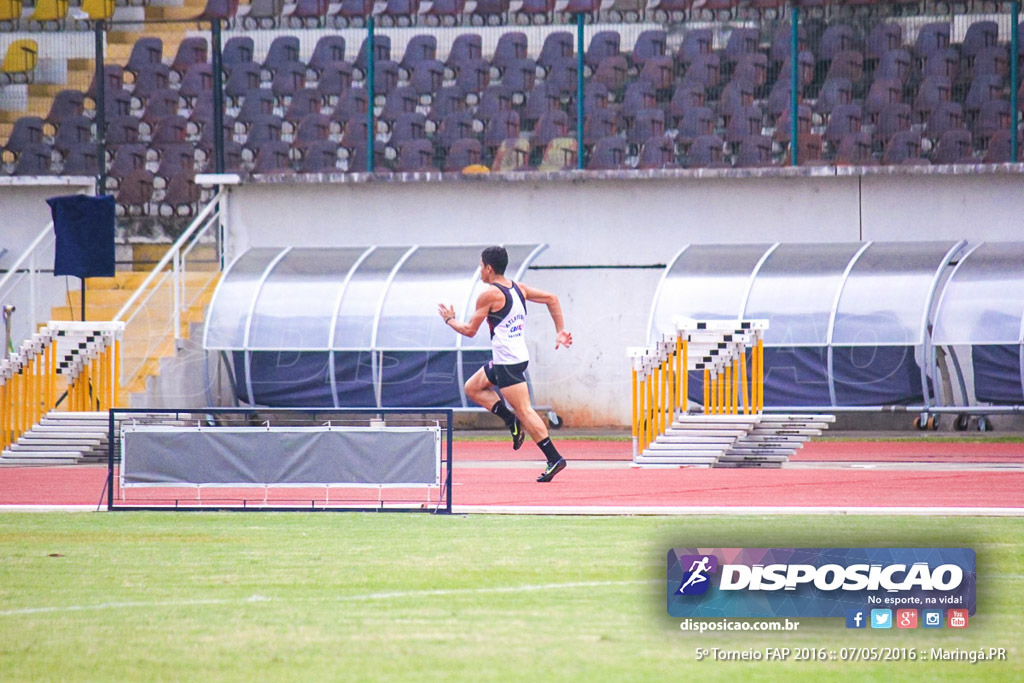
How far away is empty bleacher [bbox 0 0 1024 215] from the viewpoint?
29.4 m

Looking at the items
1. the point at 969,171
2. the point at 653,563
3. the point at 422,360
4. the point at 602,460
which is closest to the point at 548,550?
the point at 653,563

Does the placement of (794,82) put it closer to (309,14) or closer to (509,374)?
(309,14)

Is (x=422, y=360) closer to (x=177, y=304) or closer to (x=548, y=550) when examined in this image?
(x=177, y=304)

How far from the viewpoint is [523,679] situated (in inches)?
263

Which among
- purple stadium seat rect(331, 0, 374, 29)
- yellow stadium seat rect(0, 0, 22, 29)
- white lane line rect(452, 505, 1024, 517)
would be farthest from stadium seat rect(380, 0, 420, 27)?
white lane line rect(452, 505, 1024, 517)

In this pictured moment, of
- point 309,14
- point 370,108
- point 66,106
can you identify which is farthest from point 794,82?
point 66,106

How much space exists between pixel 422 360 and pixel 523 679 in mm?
21506

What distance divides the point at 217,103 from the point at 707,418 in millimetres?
14744

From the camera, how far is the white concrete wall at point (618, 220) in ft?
93.6

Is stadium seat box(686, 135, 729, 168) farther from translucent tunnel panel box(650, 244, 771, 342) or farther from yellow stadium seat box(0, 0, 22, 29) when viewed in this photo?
yellow stadium seat box(0, 0, 22, 29)

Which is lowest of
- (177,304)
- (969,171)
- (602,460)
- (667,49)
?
(602,460)

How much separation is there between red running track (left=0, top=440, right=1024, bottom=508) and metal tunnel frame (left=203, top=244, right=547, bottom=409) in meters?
6.90

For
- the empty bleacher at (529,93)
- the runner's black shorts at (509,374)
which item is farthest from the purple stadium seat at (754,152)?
the runner's black shorts at (509,374)

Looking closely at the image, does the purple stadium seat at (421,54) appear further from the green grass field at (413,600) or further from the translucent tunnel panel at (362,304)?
the green grass field at (413,600)
